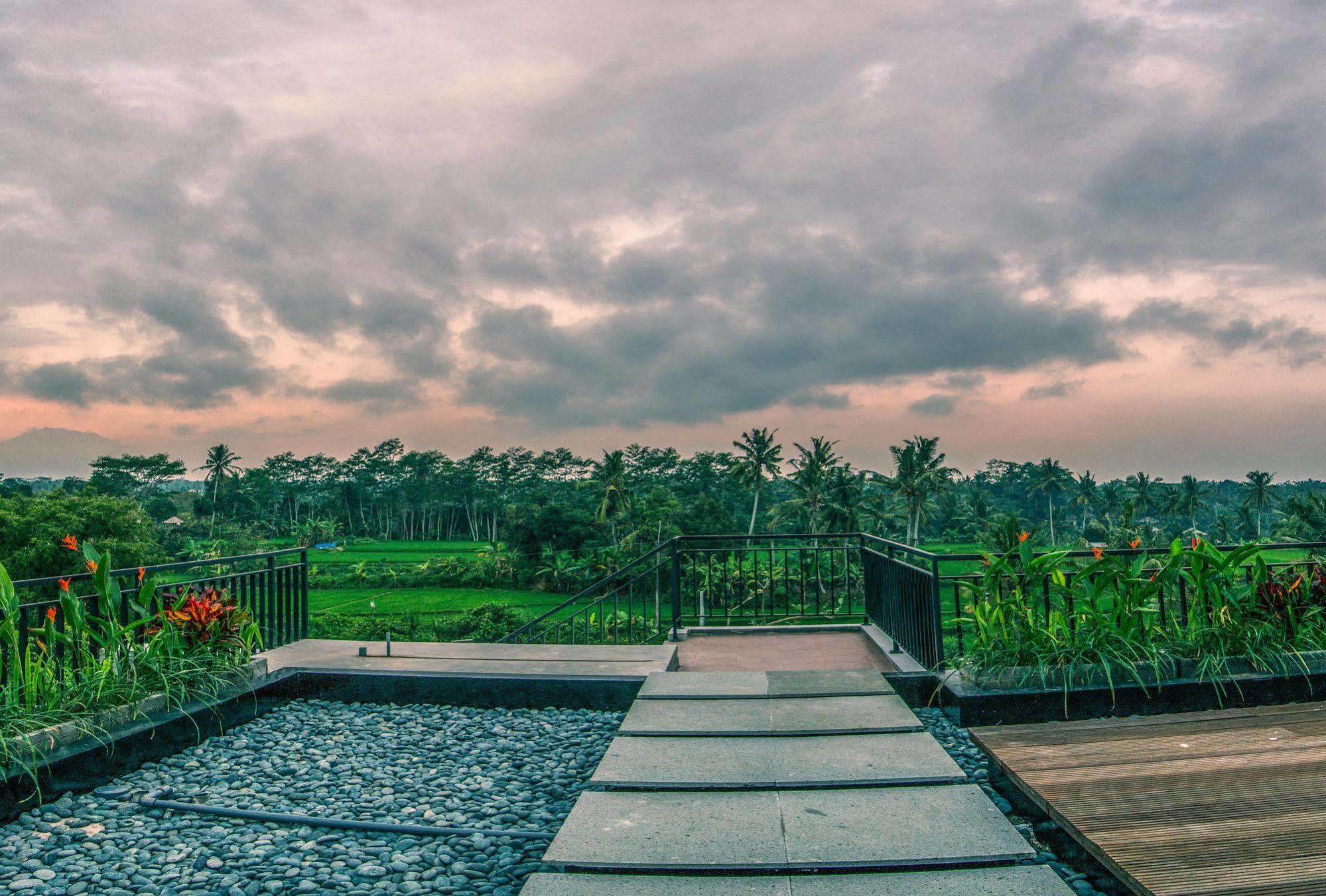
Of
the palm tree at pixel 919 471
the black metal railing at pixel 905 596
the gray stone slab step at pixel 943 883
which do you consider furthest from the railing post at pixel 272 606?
the palm tree at pixel 919 471

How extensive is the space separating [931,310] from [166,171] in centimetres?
1190

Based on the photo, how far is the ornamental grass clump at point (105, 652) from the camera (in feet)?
10.9

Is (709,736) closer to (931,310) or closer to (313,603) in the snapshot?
(931,310)

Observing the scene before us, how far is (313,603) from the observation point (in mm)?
54500

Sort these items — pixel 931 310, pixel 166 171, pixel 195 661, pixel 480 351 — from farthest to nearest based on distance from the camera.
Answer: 1. pixel 480 351
2. pixel 931 310
3. pixel 166 171
4. pixel 195 661

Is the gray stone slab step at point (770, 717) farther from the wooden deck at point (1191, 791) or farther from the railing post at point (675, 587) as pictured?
the railing post at point (675, 587)

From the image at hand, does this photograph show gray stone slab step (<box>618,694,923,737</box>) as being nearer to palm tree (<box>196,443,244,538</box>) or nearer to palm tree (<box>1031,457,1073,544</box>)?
palm tree (<box>1031,457,1073,544</box>)

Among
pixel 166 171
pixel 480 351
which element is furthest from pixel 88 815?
pixel 480 351

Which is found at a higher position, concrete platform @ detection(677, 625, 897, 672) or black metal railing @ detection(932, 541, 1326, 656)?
black metal railing @ detection(932, 541, 1326, 656)

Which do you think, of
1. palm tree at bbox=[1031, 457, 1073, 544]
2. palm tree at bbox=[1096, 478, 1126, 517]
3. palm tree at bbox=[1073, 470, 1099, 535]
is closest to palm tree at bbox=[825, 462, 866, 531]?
palm tree at bbox=[1031, 457, 1073, 544]

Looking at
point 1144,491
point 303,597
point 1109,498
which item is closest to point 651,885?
point 303,597

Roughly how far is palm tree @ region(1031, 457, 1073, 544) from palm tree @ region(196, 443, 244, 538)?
85.5 m

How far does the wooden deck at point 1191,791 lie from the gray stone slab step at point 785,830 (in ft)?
0.95

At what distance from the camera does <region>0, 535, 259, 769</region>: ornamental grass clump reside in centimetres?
333
